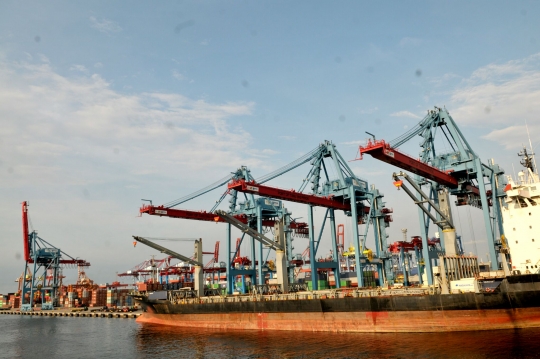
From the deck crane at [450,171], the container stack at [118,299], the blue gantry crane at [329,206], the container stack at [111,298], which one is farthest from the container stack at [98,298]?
the deck crane at [450,171]

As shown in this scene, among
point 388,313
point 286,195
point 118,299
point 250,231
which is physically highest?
point 286,195

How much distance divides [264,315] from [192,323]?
11.2 meters

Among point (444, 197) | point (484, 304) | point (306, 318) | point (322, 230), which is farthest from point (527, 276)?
point (322, 230)

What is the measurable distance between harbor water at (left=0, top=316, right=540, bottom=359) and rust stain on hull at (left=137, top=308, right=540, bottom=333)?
2.82 feet

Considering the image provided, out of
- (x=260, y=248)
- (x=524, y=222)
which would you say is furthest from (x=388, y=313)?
(x=260, y=248)

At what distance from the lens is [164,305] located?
159 ft

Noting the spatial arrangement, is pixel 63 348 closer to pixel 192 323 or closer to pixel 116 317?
pixel 192 323

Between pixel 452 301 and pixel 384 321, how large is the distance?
212 inches

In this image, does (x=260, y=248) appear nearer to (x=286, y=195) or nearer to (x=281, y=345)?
(x=286, y=195)

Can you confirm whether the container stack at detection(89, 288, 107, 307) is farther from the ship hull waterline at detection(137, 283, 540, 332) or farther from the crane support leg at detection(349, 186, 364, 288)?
the crane support leg at detection(349, 186, 364, 288)

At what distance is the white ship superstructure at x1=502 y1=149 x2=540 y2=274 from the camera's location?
29.8 metres

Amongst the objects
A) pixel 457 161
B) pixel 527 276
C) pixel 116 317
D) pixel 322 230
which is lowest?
pixel 116 317

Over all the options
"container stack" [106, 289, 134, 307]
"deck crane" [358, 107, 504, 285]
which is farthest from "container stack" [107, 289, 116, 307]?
"deck crane" [358, 107, 504, 285]

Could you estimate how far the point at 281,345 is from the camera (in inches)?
1139
